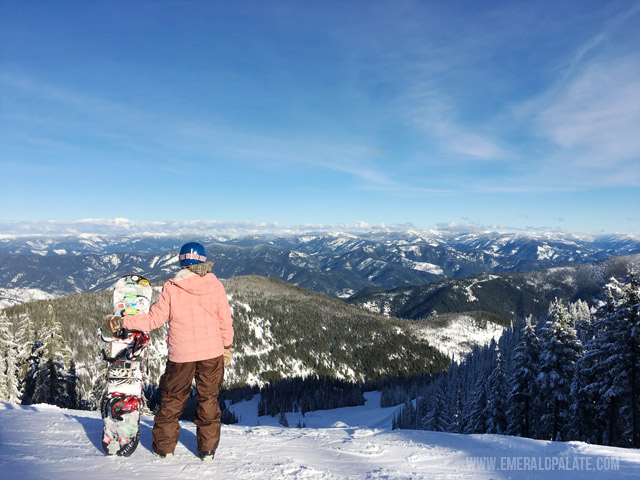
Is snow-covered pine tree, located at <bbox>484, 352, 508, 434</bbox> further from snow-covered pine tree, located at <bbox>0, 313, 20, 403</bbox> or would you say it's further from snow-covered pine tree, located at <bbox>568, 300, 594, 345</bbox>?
snow-covered pine tree, located at <bbox>0, 313, 20, 403</bbox>

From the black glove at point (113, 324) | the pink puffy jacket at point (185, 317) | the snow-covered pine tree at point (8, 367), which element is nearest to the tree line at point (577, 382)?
the pink puffy jacket at point (185, 317)

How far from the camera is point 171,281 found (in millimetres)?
5484

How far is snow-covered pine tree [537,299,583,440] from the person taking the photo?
2292 centimetres

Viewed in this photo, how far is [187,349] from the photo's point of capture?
5.58 meters

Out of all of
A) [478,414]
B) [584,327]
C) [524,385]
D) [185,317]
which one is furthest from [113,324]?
[584,327]

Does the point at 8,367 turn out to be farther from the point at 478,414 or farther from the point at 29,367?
the point at 478,414

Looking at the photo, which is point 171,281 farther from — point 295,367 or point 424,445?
point 295,367

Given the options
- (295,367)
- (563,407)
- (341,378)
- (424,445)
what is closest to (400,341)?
(341,378)

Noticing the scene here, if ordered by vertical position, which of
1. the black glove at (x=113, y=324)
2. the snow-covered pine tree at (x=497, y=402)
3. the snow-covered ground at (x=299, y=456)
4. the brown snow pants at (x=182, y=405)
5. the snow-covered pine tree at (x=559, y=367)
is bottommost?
the snow-covered pine tree at (x=497, y=402)

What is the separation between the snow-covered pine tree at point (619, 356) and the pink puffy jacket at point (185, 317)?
23710 millimetres

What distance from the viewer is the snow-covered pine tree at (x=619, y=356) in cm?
1853

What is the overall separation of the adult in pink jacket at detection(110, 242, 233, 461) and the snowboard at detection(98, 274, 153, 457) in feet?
2.08

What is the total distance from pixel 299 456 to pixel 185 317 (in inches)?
135

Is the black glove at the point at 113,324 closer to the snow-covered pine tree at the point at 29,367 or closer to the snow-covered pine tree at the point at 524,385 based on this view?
the snow-covered pine tree at the point at 524,385
